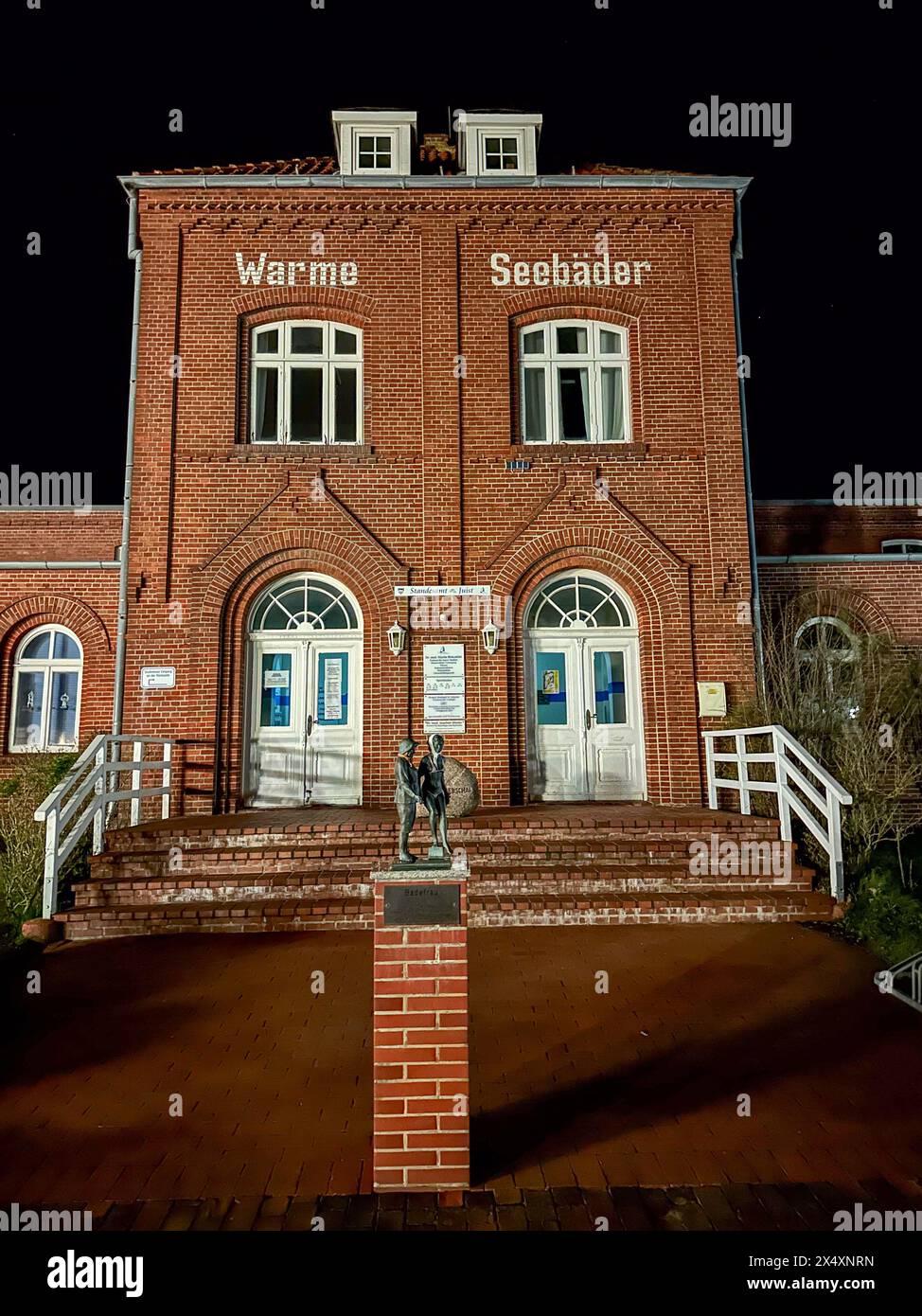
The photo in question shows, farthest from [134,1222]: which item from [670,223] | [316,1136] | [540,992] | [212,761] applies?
[670,223]

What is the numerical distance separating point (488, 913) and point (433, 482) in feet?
19.4

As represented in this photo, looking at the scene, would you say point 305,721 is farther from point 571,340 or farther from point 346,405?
point 571,340

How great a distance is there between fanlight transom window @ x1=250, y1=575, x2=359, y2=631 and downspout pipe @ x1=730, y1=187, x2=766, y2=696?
5303mm

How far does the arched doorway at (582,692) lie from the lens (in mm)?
10180

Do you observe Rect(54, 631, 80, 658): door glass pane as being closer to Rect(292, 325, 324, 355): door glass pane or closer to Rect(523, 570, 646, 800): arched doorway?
Rect(292, 325, 324, 355): door glass pane

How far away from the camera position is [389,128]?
11.6 m

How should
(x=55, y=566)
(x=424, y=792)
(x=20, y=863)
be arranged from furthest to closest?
1. (x=55, y=566)
2. (x=20, y=863)
3. (x=424, y=792)

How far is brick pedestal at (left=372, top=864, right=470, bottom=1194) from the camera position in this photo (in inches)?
120

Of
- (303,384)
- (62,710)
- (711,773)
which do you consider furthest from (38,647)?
(711,773)

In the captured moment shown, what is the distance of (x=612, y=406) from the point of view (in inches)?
433

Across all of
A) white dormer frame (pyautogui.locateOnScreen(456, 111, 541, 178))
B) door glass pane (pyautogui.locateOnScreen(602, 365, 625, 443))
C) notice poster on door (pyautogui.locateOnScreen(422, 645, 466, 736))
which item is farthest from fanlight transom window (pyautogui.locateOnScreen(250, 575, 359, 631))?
white dormer frame (pyautogui.locateOnScreen(456, 111, 541, 178))

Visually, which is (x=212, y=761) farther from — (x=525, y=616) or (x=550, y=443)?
(x=550, y=443)

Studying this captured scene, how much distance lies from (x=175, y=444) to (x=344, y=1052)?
8.55 m

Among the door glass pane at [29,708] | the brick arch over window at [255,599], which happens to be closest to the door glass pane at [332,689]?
the brick arch over window at [255,599]
